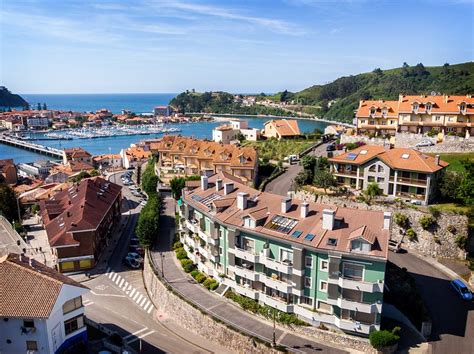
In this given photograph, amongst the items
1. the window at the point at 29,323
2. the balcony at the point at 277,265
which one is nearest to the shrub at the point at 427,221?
the balcony at the point at 277,265

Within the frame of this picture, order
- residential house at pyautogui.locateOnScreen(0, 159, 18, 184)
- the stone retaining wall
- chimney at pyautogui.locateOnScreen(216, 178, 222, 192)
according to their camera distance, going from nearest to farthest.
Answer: the stone retaining wall < chimney at pyautogui.locateOnScreen(216, 178, 222, 192) < residential house at pyautogui.locateOnScreen(0, 159, 18, 184)

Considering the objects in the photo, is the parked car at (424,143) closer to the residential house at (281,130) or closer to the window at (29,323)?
the residential house at (281,130)

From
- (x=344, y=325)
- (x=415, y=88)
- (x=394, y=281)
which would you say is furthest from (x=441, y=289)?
(x=415, y=88)

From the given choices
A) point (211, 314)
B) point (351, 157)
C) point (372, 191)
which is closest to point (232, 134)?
point (351, 157)

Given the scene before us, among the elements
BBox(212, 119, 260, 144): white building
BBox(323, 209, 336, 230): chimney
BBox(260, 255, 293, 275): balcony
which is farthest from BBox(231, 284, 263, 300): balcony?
BBox(212, 119, 260, 144): white building

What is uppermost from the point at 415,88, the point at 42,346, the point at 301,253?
the point at 415,88

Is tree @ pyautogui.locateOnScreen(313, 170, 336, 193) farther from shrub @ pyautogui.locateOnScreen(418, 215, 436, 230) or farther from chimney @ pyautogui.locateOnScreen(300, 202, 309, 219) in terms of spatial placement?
chimney @ pyautogui.locateOnScreen(300, 202, 309, 219)

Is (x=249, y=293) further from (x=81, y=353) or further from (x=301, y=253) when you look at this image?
(x=81, y=353)
